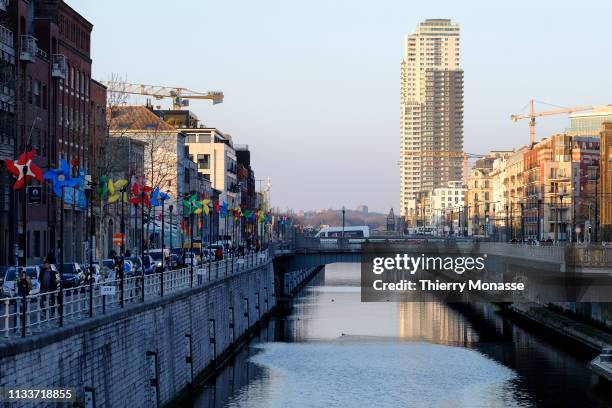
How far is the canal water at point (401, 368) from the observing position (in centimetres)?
5678

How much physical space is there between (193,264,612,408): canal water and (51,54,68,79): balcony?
936 inches

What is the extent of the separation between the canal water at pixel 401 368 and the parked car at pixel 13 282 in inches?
321

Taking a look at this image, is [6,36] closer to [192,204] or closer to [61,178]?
[192,204]

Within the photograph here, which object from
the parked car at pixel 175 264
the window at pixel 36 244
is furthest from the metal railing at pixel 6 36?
the parked car at pixel 175 264

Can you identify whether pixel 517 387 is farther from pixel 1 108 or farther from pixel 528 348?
pixel 1 108

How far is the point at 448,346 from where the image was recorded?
8181 centimetres

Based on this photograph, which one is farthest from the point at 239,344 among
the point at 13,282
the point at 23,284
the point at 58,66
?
the point at 23,284

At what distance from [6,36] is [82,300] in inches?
1814

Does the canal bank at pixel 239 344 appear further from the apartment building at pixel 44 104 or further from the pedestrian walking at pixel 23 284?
the apartment building at pixel 44 104

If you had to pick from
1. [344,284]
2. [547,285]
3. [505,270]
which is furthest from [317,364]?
[344,284]

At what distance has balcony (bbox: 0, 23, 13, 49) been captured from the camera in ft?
256

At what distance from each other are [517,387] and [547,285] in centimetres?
3503

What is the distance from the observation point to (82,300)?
36938mm

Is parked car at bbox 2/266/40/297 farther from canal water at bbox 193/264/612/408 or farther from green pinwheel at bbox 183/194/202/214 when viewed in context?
green pinwheel at bbox 183/194/202/214
